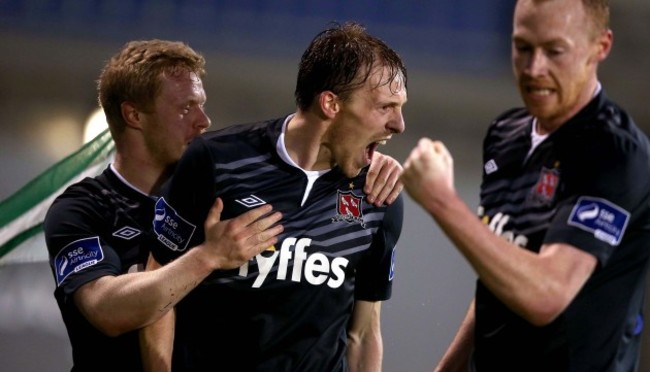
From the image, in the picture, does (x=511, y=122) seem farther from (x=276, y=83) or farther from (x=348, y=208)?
(x=276, y=83)

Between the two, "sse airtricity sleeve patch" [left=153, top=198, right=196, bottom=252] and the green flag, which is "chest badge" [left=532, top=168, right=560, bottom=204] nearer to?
"sse airtricity sleeve patch" [left=153, top=198, right=196, bottom=252]

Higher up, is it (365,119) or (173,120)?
(365,119)

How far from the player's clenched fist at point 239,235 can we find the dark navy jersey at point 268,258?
0.30 ft

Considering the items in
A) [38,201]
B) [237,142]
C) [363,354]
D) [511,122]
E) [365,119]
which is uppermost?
[511,122]

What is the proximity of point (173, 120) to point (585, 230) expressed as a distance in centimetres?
156

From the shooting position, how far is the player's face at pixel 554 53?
2.21 m

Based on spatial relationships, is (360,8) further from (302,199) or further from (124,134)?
(302,199)

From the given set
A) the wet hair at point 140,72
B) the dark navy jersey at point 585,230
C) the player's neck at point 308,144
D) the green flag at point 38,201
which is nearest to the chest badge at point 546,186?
the dark navy jersey at point 585,230

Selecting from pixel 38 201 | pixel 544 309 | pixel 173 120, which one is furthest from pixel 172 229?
pixel 38 201

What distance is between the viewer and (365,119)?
2916mm

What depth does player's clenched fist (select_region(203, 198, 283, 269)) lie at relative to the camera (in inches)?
106

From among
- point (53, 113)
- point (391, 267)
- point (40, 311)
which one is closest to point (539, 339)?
point (391, 267)

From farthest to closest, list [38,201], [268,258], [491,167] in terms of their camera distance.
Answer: [38,201]
[268,258]
[491,167]

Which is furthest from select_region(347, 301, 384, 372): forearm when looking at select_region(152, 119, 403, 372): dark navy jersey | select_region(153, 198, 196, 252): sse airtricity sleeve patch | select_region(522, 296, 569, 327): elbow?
select_region(522, 296, 569, 327): elbow
